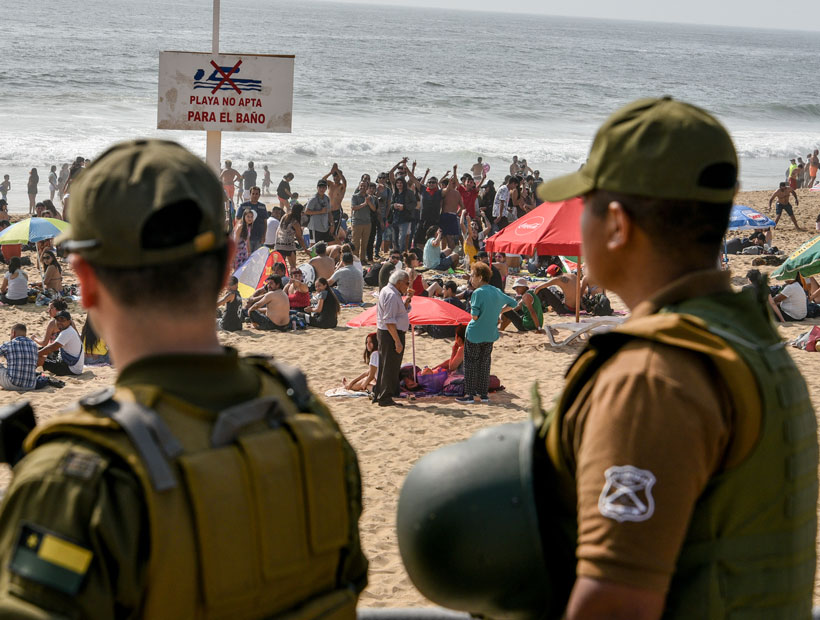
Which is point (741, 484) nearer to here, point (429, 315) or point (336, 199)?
point (429, 315)

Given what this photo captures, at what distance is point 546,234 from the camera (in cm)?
1134

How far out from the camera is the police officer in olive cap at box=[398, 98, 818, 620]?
61.0 inches

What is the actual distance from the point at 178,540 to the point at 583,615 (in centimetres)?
63

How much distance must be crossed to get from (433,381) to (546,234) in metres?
2.18

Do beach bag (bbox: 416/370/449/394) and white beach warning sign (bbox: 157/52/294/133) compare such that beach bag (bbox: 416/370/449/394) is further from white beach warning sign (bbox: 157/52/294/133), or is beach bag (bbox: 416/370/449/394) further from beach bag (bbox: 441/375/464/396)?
white beach warning sign (bbox: 157/52/294/133)

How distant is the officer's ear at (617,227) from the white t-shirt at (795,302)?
12.8 meters

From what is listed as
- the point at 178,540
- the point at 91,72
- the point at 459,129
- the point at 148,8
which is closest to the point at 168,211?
the point at 178,540

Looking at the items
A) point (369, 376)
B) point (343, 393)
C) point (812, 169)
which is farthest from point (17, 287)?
point (812, 169)

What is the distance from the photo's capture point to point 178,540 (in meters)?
1.43

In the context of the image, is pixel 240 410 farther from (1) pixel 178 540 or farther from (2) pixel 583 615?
(2) pixel 583 615

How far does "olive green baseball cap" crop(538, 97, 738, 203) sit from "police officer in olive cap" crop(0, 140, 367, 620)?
2.20 feet

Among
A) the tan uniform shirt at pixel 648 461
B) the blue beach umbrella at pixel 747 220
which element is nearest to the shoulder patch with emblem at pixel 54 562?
the tan uniform shirt at pixel 648 461

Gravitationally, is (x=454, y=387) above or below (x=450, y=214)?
below

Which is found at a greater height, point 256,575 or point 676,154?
point 676,154
